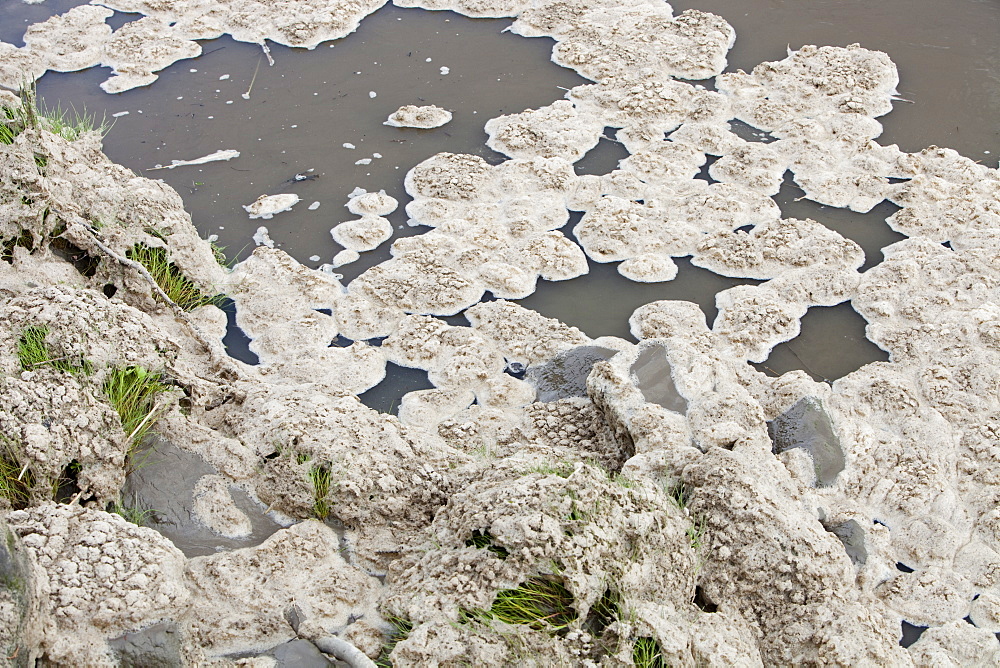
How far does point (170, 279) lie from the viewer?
3512mm

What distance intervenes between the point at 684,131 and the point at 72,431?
3.38 metres

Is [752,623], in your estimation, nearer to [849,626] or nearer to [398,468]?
[849,626]

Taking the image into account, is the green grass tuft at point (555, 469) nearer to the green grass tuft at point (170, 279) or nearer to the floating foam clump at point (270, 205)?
the green grass tuft at point (170, 279)

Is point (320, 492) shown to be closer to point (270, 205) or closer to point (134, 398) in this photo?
point (134, 398)

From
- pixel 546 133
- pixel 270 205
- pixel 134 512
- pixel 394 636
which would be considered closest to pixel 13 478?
pixel 134 512

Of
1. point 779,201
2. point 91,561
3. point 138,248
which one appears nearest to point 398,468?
point 91,561

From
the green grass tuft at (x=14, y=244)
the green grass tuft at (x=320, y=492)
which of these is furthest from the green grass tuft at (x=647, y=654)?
the green grass tuft at (x=14, y=244)

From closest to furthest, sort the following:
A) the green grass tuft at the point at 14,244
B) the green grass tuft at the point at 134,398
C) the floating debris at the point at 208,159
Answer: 1. the green grass tuft at the point at 134,398
2. the green grass tuft at the point at 14,244
3. the floating debris at the point at 208,159

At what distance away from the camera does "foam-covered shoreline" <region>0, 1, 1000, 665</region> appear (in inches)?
81.4

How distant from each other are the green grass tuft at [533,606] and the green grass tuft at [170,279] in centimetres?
208

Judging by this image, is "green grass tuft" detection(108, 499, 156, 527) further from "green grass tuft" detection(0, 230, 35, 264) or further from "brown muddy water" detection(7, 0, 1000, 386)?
"green grass tuft" detection(0, 230, 35, 264)

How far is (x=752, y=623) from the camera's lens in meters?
2.25

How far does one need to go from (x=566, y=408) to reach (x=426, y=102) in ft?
8.09

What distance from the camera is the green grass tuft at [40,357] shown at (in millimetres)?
2445
